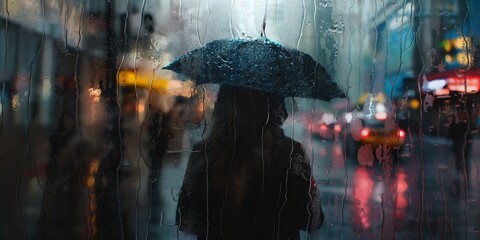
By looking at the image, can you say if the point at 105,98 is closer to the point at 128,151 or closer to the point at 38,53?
the point at 128,151

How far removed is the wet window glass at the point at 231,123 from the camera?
6.18 feet

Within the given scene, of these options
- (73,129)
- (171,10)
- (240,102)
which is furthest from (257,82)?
(73,129)

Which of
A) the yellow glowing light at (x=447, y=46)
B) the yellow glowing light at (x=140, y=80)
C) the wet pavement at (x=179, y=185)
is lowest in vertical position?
the wet pavement at (x=179, y=185)

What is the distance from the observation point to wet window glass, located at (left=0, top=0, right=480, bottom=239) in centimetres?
188

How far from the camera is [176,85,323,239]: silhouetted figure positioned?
1.91 m

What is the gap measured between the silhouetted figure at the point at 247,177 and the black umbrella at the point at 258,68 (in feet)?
0.23

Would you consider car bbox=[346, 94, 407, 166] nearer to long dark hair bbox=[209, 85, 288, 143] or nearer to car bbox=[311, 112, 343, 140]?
car bbox=[311, 112, 343, 140]

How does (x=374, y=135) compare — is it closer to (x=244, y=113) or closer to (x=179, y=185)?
(x=244, y=113)

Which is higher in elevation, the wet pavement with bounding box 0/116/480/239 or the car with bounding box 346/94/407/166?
the car with bounding box 346/94/407/166

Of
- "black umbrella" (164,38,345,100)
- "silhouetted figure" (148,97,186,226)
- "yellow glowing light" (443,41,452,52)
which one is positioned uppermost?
"yellow glowing light" (443,41,452,52)

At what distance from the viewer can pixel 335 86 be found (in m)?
1.94

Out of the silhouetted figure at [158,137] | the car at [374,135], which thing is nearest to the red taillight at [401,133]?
the car at [374,135]

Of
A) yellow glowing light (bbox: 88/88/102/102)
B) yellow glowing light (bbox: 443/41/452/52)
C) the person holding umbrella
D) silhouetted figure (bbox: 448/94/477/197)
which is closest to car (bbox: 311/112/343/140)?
the person holding umbrella

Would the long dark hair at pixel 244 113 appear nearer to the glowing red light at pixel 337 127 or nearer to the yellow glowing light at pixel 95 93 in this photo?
the glowing red light at pixel 337 127
